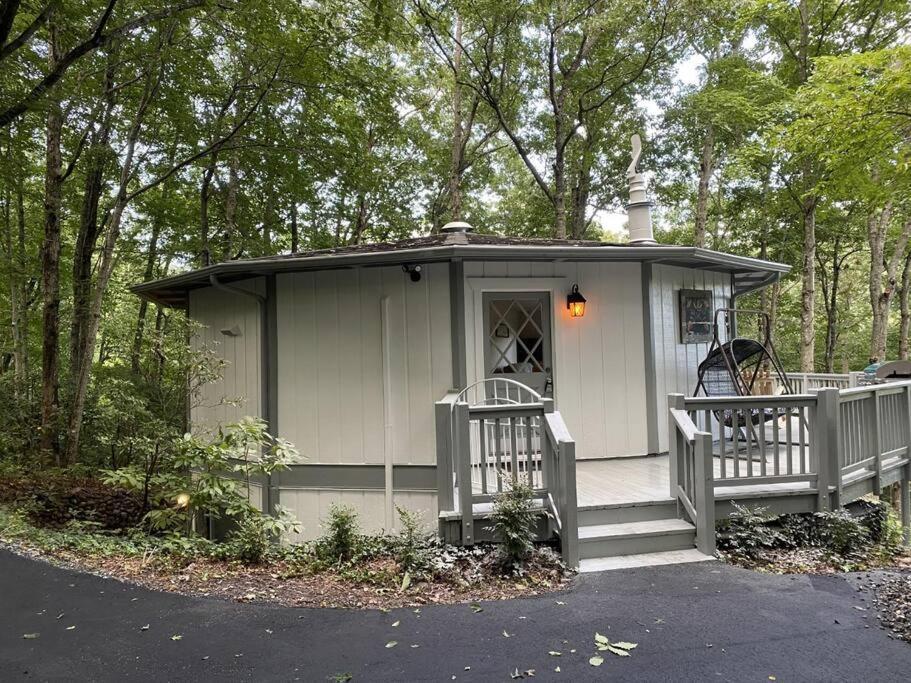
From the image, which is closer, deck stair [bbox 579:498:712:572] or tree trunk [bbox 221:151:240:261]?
deck stair [bbox 579:498:712:572]

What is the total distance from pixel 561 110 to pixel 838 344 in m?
15.7

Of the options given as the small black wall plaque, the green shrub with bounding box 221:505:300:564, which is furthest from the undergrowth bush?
the green shrub with bounding box 221:505:300:564

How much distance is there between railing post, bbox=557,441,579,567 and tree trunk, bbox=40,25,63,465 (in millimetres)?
7697

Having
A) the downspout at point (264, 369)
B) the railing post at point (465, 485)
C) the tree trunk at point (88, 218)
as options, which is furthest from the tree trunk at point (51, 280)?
the railing post at point (465, 485)

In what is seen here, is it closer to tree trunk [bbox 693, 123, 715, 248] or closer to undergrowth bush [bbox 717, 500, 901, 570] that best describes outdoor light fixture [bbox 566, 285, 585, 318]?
undergrowth bush [bbox 717, 500, 901, 570]

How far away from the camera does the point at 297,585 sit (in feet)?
10.7

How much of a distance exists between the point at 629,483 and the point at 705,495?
0.94 metres

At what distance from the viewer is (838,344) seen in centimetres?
2041

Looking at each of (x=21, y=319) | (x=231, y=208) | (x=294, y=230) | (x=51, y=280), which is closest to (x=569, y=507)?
(x=51, y=280)

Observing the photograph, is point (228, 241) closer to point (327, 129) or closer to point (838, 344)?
point (327, 129)

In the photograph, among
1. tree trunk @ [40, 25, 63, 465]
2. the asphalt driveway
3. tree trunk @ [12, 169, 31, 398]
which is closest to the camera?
the asphalt driveway

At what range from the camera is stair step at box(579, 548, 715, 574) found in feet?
11.5

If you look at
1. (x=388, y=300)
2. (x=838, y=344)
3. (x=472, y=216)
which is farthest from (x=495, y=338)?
(x=838, y=344)

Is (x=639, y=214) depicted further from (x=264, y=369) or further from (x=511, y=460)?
(x=264, y=369)
